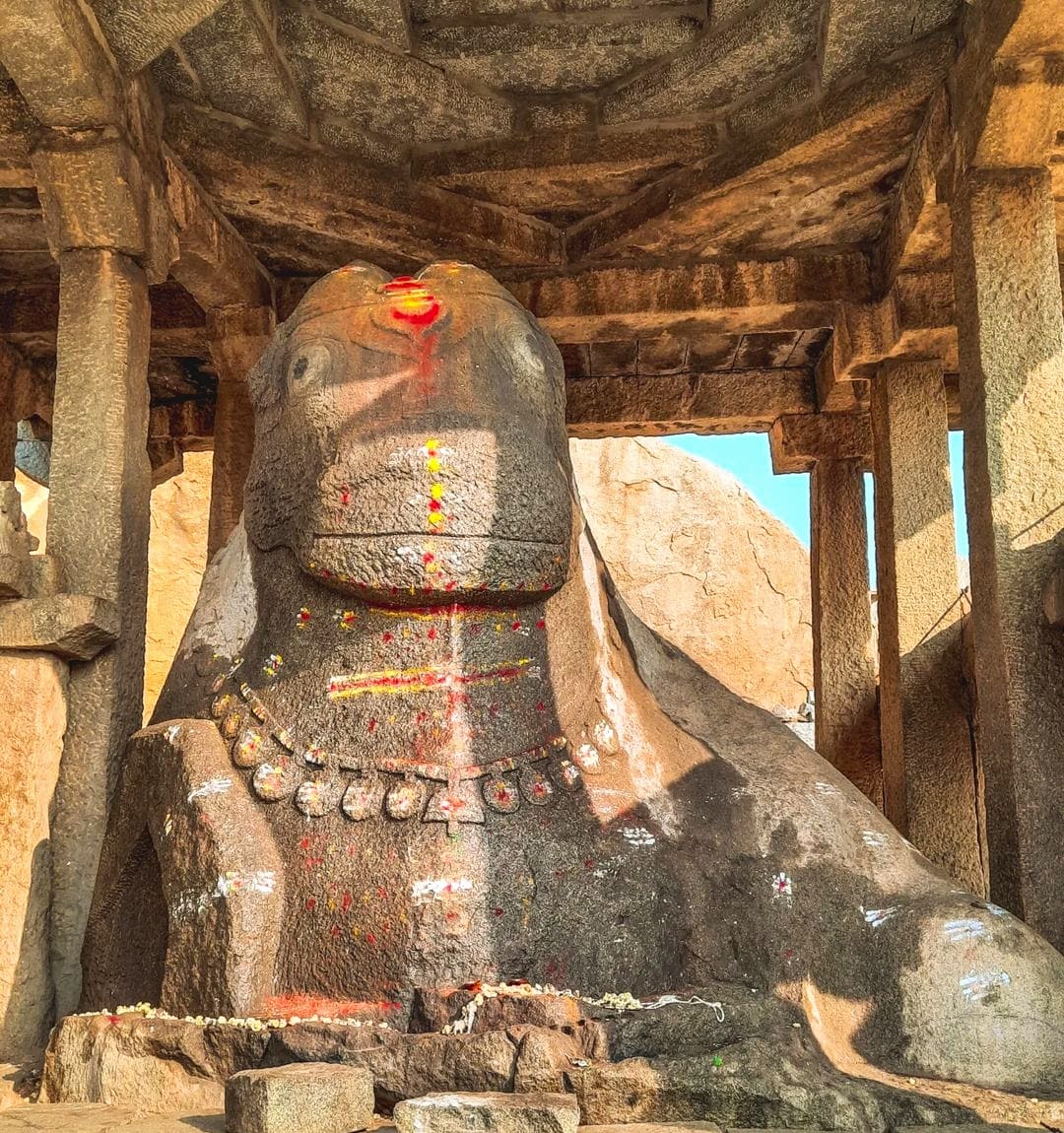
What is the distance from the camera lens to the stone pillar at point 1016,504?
4.58m

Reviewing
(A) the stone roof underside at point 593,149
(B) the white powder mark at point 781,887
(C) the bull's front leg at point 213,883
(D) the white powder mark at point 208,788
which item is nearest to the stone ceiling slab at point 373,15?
(A) the stone roof underside at point 593,149

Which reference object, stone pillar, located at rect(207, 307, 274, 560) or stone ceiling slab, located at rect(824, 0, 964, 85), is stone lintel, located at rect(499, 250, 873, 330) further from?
stone pillar, located at rect(207, 307, 274, 560)

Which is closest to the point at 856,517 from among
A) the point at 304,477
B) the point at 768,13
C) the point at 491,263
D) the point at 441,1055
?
the point at 491,263

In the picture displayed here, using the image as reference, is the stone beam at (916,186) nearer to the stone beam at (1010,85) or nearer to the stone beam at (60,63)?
the stone beam at (1010,85)

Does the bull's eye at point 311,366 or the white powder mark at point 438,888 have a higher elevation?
the bull's eye at point 311,366

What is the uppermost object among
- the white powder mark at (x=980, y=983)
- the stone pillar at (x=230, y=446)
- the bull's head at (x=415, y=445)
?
the stone pillar at (x=230, y=446)

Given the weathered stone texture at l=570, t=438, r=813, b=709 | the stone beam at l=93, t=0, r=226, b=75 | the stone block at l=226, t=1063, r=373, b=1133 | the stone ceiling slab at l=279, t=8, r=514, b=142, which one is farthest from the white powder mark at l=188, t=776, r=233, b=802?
the weathered stone texture at l=570, t=438, r=813, b=709

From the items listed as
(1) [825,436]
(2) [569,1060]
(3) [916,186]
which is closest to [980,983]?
(2) [569,1060]

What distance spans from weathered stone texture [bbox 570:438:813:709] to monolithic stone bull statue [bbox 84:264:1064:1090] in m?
15.3

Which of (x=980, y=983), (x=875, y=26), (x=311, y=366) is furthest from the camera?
(x=875, y=26)

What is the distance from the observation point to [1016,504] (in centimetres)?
477

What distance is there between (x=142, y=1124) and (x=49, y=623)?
1987mm

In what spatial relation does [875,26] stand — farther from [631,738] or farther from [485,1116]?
[485,1116]

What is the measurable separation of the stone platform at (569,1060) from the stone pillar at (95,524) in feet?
4.07
